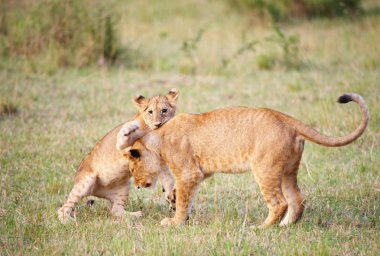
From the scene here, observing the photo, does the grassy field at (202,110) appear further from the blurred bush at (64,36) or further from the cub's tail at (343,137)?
the cub's tail at (343,137)

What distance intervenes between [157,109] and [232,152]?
109 cm

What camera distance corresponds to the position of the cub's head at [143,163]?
5535mm

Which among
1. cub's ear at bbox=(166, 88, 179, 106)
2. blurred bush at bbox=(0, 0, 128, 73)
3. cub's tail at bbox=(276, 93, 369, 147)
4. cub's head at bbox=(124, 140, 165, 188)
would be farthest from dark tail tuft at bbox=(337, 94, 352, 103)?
blurred bush at bbox=(0, 0, 128, 73)

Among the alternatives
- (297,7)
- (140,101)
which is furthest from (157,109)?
(297,7)

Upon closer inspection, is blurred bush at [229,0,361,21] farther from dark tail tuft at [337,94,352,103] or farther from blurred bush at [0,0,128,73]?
dark tail tuft at [337,94,352,103]

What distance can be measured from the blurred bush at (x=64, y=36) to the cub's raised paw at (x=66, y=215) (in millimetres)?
6506

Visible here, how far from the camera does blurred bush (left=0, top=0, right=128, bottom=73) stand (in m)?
12.2

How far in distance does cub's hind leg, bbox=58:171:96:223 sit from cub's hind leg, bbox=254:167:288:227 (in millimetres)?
1564

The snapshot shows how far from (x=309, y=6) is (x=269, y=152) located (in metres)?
11.5

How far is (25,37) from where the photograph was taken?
1227cm

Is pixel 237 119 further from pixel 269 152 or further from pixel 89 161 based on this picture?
pixel 89 161

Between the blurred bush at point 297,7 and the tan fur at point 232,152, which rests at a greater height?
the blurred bush at point 297,7

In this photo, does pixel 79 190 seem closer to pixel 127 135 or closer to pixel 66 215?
pixel 66 215

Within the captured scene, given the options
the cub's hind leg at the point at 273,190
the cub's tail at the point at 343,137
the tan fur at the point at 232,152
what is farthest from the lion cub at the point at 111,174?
the cub's tail at the point at 343,137
